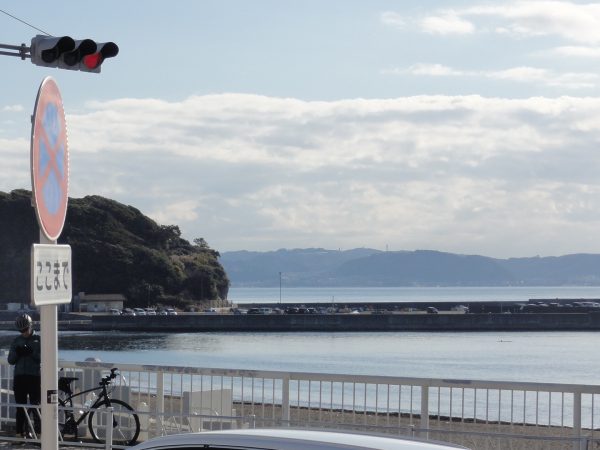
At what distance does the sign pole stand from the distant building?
426ft

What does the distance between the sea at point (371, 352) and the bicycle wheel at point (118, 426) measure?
2018 inches

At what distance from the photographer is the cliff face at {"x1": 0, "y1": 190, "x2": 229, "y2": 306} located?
424ft

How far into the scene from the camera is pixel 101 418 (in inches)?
544

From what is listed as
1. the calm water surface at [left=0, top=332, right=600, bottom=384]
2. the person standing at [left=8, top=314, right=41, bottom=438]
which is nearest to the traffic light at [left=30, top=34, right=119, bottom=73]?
the person standing at [left=8, top=314, right=41, bottom=438]

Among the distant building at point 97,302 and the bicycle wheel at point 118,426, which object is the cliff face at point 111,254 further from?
the bicycle wheel at point 118,426

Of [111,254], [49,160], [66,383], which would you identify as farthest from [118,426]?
[111,254]

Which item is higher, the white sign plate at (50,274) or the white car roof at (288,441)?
the white sign plate at (50,274)

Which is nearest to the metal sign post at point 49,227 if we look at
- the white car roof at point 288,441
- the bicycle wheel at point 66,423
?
the white car roof at point 288,441

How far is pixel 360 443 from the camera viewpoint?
5.04 metres

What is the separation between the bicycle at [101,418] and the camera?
13352mm

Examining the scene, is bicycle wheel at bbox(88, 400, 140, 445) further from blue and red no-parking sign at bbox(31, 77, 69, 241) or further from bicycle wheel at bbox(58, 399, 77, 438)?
blue and red no-parking sign at bbox(31, 77, 69, 241)

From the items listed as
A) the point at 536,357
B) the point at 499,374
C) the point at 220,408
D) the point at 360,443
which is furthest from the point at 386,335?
the point at 360,443

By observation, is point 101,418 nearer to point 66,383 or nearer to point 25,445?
point 66,383

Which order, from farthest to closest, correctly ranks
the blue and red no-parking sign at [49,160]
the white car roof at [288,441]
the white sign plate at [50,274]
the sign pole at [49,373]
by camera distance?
the sign pole at [49,373], the blue and red no-parking sign at [49,160], the white sign plate at [50,274], the white car roof at [288,441]
